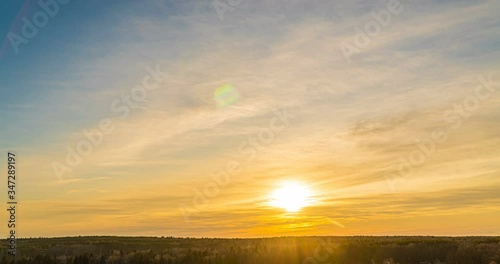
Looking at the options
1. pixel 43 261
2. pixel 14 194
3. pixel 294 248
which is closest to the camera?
pixel 14 194

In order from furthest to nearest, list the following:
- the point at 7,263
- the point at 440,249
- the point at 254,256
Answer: the point at 440,249
the point at 254,256
the point at 7,263

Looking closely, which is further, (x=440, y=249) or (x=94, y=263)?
(x=440, y=249)

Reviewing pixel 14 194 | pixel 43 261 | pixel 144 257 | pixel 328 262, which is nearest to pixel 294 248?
pixel 328 262

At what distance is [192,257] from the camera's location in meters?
31.3

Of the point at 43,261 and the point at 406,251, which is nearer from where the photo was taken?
the point at 43,261

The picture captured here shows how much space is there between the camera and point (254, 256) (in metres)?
32.6

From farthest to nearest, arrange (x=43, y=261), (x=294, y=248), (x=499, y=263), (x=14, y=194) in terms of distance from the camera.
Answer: (x=294, y=248), (x=499, y=263), (x=43, y=261), (x=14, y=194)

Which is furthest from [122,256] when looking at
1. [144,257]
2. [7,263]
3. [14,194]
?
[14,194]

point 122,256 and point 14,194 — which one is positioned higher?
point 14,194

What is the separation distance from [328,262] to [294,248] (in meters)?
3.02

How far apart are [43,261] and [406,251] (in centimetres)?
2385

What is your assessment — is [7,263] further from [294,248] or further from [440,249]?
[440,249]

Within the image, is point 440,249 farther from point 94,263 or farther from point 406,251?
point 94,263

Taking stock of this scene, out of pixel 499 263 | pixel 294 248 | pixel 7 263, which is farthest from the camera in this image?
pixel 294 248
